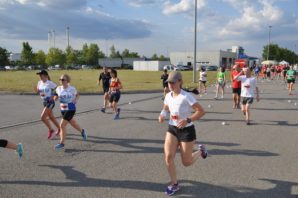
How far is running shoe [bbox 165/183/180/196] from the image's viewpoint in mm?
4726

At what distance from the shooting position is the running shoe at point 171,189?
473 centimetres

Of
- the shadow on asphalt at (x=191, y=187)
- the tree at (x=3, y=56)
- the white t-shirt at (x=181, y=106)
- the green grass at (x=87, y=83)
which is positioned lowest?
the shadow on asphalt at (x=191, y=187)

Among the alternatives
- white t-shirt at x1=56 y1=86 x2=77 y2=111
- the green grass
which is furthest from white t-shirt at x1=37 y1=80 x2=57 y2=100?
the green grass

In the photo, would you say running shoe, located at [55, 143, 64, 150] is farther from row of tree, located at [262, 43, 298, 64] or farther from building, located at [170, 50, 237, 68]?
row of tree, located at [262, 43, 298, 64]

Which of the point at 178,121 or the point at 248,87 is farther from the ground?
the point at 248,87

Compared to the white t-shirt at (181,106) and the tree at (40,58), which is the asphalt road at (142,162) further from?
the tree at (40,58)

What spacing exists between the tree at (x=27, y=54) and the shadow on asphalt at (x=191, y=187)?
9185cm

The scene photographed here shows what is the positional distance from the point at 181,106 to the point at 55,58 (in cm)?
10216

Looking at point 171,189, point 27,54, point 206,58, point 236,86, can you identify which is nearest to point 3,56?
point 27,54

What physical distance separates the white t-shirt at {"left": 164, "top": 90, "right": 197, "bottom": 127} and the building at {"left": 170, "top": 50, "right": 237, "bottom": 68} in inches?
3819

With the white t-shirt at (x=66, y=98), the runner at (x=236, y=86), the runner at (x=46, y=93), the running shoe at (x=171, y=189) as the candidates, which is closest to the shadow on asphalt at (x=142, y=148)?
the white t-shirt at (x=66, y=98)

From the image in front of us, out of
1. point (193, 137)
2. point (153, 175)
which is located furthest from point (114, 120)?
point (193, 137)

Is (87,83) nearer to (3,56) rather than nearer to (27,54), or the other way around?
(27,54)

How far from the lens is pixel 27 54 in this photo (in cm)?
9181
